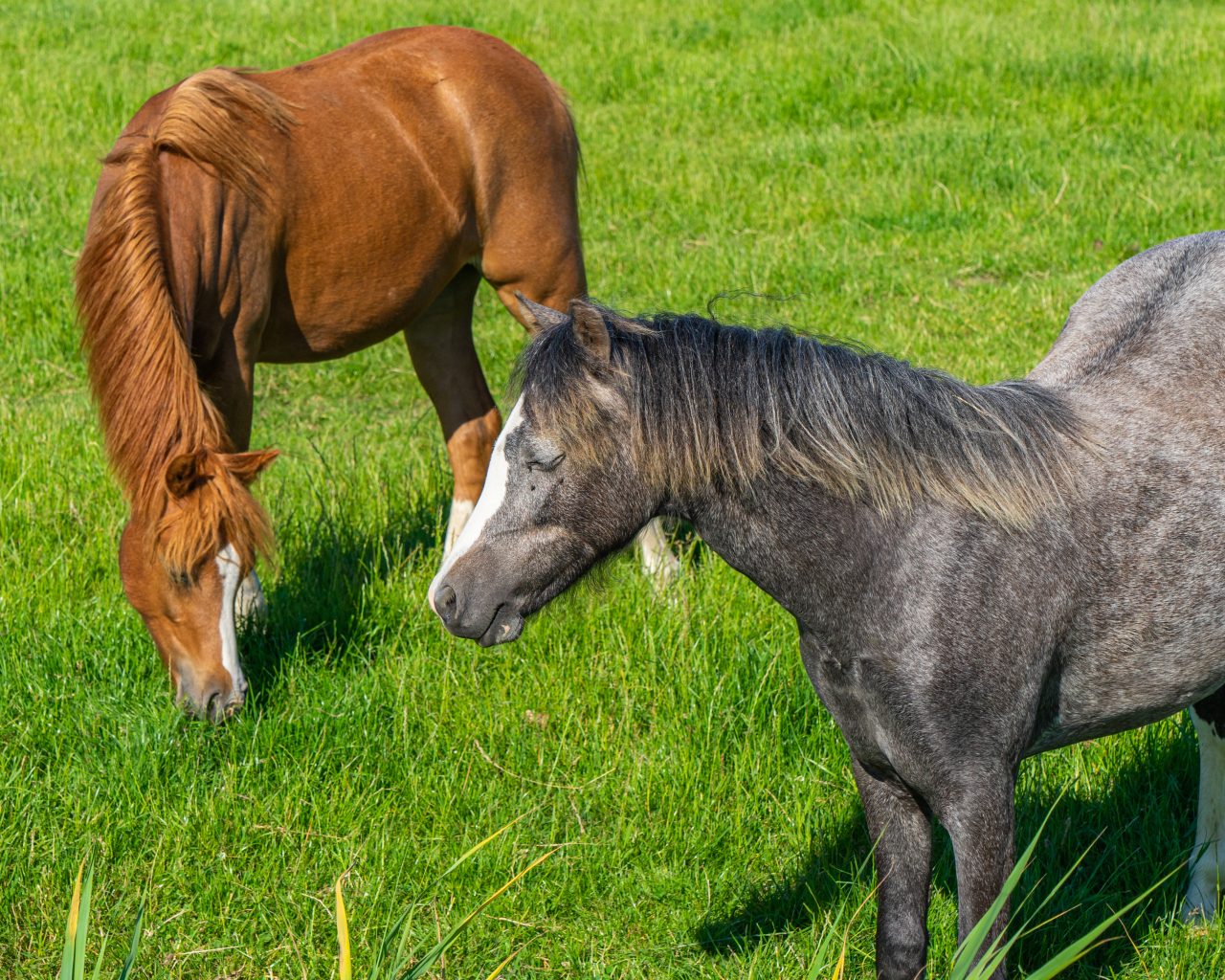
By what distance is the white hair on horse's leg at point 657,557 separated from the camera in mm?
4488

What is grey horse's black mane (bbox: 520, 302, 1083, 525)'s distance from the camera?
2434 millimetres

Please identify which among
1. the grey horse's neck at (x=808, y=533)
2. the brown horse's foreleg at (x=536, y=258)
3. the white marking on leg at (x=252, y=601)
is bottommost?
the white marking on leg at (x=252, y=601)

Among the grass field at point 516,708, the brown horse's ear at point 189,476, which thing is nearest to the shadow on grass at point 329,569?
the grass field at point 516,708

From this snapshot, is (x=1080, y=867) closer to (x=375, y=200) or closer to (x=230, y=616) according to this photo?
(x=230, y=616)

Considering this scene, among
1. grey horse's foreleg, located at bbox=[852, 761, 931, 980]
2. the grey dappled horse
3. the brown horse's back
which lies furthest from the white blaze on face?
the brown horse's back

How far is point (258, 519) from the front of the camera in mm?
3498

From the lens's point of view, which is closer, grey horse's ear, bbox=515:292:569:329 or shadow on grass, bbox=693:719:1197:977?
grey horse's ear, bbox=515:292:569:329

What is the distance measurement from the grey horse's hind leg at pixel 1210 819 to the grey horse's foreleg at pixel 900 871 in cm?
88

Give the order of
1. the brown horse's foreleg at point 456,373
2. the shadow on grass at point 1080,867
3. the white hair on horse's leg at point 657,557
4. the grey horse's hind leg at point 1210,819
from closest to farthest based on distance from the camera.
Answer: the shadow on grass at point 1080,867, the grey horse's hind leg at point 1210,819, the white hair on horse's leg at point 657,557, the brown horse's foreleg at point 456,373

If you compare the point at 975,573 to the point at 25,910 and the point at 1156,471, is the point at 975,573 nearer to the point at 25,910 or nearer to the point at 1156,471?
the point at 1156,471

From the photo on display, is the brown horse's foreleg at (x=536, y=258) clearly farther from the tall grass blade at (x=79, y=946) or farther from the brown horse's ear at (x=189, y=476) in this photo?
the tall grass blade at (x=79, y=946)

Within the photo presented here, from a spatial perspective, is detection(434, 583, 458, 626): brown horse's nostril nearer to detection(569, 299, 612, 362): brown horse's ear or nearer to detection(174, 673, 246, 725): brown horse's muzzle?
detection(569, 299, 612, 362): brown horse's ear

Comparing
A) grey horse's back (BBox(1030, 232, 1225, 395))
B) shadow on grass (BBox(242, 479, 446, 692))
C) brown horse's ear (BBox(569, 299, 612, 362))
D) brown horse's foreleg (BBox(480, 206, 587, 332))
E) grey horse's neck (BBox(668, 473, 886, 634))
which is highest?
brown horse's ear (BBox(569, 299, 612, 362))

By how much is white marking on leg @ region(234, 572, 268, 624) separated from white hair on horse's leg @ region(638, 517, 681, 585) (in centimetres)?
128
